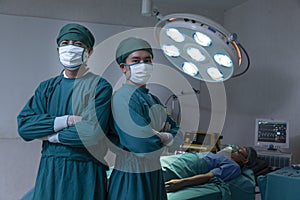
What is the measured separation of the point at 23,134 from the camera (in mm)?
1275

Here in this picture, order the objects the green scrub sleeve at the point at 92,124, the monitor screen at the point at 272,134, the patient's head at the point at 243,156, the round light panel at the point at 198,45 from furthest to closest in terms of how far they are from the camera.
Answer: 1. the monitor screen at the point at 272,134
2. the patient's head at the point at 243,156
3. the round light panel at the point at 198,45
4. the green scrub sleeve at the point at 92,124

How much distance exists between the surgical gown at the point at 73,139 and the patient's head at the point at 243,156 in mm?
1491

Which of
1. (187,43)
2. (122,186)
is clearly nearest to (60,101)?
(122,186)

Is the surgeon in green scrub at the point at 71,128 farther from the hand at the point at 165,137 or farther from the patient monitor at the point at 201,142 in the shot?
the patient monitor at the point at 201,142

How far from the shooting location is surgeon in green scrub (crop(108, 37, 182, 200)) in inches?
47.7

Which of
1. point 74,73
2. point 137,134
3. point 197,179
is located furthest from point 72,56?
point 197,179

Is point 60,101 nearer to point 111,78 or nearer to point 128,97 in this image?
point 128,97

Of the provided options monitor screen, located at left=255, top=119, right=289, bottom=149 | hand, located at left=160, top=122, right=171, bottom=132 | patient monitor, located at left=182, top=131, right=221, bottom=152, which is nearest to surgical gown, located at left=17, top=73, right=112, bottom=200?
hand, located at left=160, top=122, right=171, bottom=132

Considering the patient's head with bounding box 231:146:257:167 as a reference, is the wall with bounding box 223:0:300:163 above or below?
above

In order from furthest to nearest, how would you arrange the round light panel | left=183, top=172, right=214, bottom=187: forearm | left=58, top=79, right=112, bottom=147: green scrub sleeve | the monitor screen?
the monitor screen < left=183, top=172, right=214, bottom=187: forearm < the round light panel < left=58, top=79, right=112, bottom=147: green scrub sleeve

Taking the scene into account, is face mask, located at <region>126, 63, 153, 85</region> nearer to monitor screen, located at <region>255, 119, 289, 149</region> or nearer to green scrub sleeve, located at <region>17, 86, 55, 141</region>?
green scrub sleeve, located at <region>17, 86, 55, 141</region>

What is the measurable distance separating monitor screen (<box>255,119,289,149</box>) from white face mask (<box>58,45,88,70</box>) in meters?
2.12

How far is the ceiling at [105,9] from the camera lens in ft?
11.0

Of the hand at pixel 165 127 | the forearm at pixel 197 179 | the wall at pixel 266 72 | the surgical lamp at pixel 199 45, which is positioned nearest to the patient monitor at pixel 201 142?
the wall at pixel 266 72
